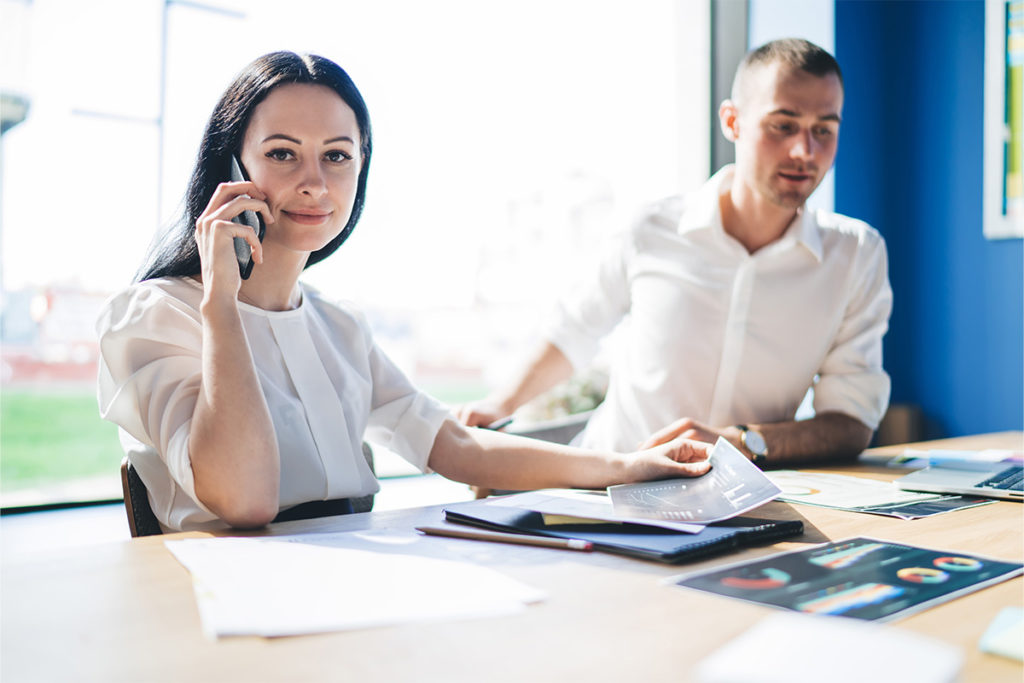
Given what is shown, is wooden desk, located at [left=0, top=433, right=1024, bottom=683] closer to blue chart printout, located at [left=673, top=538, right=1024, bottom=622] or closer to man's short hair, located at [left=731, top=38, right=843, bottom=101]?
blue chart printout, located at [left=673, top=538, right=1024, bottom=622]

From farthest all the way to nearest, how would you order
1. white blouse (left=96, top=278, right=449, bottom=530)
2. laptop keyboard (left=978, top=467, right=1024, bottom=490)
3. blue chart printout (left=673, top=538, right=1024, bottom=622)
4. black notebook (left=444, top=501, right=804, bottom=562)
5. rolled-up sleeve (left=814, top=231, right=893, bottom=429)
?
rolled-up sleeve (left=814, top=231, right=893, bottom=429), laptop keyboard (left=978, top=467, right=1024, bottom=490), white blouse (left=96, top=278, right=449, bottom=530), black notebook (left=444, top=501, right=804, bottom=562), blue chart printout (left=673, top=538, right=1024, bottom=622)

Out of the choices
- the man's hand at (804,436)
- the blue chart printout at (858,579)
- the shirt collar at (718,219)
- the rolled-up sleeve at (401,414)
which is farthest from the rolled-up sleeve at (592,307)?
the blue chart printout at (858,579)

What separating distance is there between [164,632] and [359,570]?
214mm

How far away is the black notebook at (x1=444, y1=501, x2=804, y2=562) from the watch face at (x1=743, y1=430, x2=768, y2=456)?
1.97 ft

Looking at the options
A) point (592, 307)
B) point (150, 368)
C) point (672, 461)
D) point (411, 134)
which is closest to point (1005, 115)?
point (592, 307)

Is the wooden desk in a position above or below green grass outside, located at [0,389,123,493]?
above

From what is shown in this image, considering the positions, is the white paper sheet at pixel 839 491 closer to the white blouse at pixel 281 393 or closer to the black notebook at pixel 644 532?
the black notebook at pixel 644 532

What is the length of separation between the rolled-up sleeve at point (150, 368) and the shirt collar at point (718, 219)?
135cm

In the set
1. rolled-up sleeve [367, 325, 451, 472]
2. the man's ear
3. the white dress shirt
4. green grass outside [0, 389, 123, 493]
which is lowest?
green grass outside [0, 389, 123, 493]

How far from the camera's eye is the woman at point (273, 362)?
1.13m

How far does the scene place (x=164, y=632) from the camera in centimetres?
69

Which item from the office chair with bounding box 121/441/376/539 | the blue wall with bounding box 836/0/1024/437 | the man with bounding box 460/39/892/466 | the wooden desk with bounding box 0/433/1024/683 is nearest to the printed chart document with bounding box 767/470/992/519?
the wooden desk with bounding box 0/433/1024/683

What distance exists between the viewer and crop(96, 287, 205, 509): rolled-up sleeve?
1.16 metres

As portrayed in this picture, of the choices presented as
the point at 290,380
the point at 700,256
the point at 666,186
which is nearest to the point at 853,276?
the point at 700,256
